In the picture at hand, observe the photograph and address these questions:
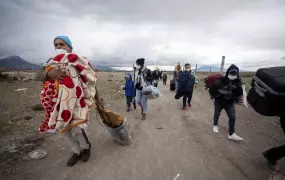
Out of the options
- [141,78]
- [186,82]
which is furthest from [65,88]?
[186,82]

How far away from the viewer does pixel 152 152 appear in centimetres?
328

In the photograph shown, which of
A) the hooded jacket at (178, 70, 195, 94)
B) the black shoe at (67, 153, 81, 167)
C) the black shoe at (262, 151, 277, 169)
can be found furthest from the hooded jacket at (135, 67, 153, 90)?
the black shoe at (262, 151, 277, 169)

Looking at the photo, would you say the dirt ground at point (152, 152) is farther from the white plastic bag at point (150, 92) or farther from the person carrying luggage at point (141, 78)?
the white plastic bag at point (150, 92)

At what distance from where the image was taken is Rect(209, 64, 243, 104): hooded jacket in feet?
12.2

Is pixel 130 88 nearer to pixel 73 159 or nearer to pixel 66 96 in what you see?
pixel 73 159

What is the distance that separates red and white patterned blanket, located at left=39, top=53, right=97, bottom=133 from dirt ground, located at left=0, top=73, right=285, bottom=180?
90 cm

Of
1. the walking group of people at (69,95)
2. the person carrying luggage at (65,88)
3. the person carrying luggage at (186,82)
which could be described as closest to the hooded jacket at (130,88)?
the person carrying luggage at (186,82)

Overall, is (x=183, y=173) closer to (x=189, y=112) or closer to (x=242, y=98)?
(x=242, y=98)

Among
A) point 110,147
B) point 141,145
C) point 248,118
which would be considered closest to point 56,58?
point 110,147

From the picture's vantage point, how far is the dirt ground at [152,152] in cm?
262

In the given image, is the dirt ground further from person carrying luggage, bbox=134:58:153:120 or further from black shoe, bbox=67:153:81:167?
person carrying luggage, bbox=134:58:153:120

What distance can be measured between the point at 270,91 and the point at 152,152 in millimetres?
2317

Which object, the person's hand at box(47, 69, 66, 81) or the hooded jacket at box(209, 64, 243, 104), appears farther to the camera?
the hooded jacket at box(209, 64, 243, 104)

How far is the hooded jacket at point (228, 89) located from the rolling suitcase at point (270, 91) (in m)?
1.52
